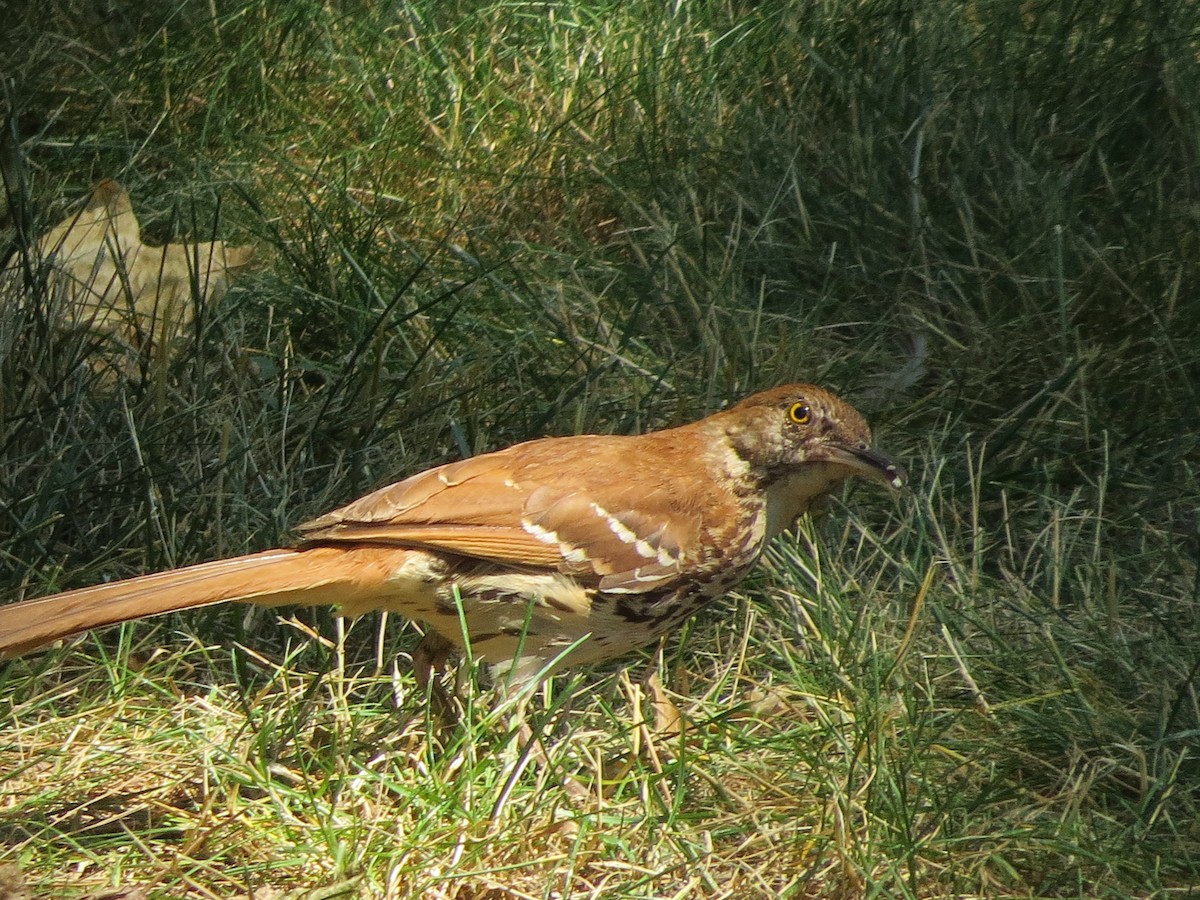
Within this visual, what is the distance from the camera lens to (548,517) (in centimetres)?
339

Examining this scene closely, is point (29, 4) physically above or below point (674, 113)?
above

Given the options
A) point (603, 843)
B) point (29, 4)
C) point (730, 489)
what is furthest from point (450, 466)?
point (29, 4)

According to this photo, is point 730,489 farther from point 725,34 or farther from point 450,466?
point 725,34

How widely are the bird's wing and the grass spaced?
1.02 feet

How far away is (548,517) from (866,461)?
73 cm

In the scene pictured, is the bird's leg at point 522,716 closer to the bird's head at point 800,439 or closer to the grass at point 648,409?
the grass at point 648,409

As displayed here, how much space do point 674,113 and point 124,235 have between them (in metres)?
1.73

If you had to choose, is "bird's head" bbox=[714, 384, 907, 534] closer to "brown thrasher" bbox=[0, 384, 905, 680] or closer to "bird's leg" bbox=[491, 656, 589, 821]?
"brown thrasher" bbox=[0, 384, 905, 680]

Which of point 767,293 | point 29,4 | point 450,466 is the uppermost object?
point 29,4

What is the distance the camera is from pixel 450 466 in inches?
140

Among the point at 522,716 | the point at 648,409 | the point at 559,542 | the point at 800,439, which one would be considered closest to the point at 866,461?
the point at 800,439

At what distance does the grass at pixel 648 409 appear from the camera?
299cm

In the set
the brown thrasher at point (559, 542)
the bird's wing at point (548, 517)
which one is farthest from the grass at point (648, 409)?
the bird's wing at point (548, 517)

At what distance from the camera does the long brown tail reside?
2.87m
